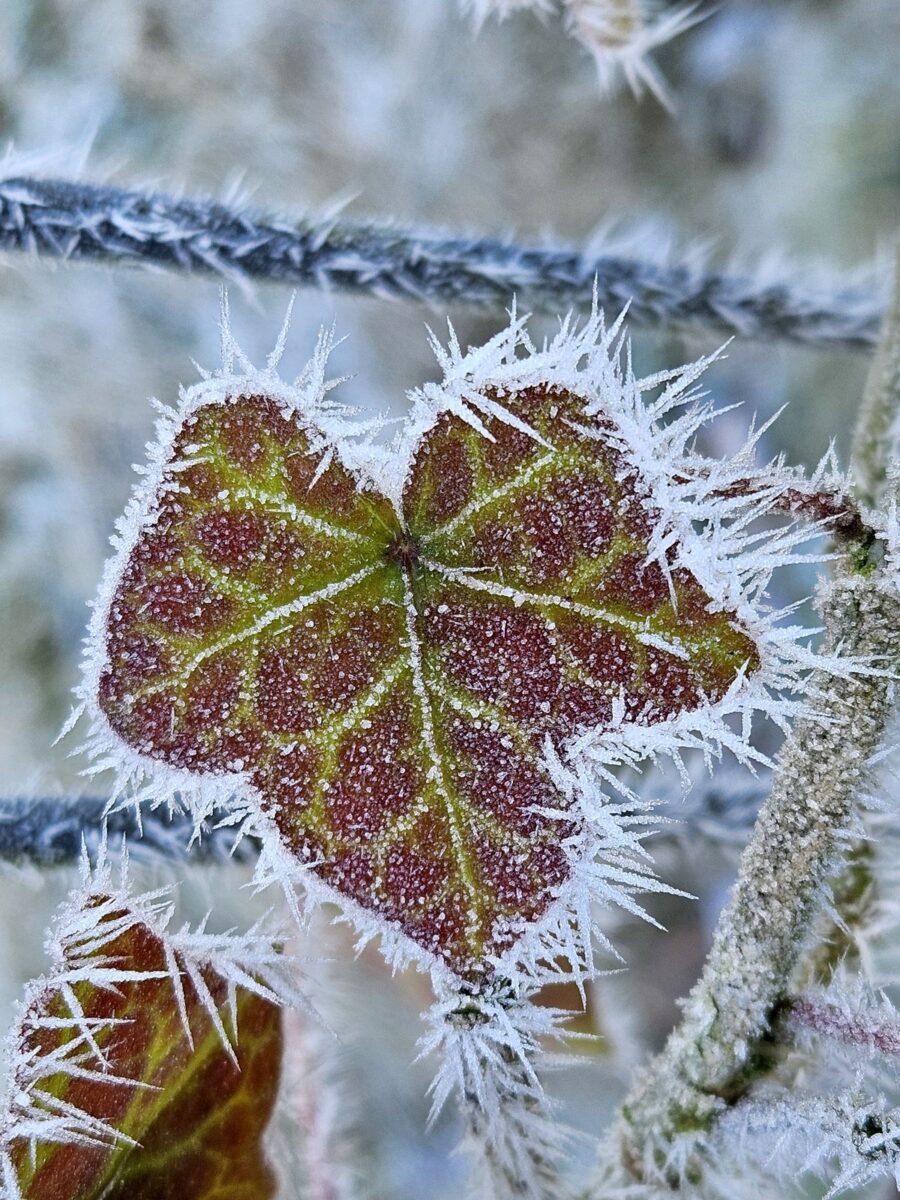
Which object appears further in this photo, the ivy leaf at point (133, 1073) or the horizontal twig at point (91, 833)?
the horizontal twig at point (91, 833)

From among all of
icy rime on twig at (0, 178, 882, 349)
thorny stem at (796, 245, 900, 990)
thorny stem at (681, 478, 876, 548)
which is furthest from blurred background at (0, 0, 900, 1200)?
thorny stem at (681, 478, 876, 548)

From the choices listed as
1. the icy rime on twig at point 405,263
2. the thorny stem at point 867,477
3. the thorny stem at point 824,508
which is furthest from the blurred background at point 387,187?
the thorny stem at point 824,508

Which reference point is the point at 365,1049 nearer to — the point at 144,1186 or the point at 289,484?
the point at 144,1186

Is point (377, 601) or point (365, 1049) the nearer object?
point (377, 601)

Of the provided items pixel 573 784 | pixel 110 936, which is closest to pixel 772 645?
pixel 573 784

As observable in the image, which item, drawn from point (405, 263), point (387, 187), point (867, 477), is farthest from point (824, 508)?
point (387, 187)

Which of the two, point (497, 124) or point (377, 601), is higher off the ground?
point (497, 124)

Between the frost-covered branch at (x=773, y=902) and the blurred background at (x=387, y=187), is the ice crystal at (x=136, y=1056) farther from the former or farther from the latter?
the blurred background at (x=387, y=187)
